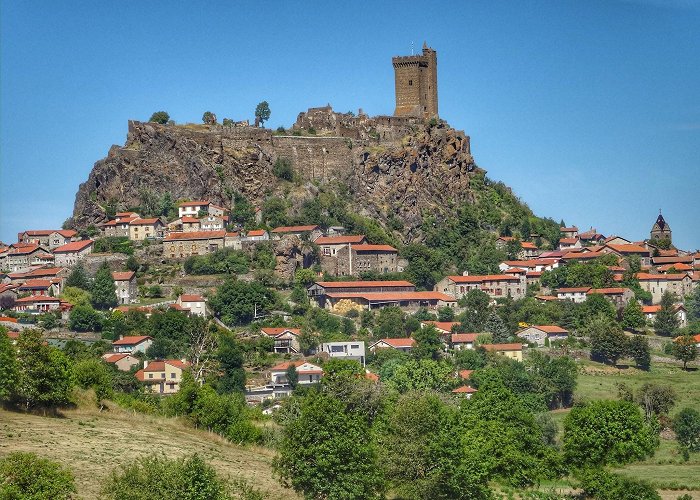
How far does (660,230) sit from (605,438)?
7091 cm

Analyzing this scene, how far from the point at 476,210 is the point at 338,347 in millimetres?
34462

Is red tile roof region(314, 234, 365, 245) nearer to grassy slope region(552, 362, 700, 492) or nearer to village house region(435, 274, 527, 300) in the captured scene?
village house region(435, 274, 527, 300)

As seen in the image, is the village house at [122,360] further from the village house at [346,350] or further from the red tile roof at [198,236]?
the red tile roof at [198,236]

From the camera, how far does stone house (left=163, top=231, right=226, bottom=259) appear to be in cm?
10569

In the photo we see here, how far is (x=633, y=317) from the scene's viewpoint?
331ft

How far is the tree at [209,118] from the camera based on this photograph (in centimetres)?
12100

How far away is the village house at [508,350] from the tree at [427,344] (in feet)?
11.3

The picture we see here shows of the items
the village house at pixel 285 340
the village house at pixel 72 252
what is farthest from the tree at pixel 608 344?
the village house at pixel 72 252

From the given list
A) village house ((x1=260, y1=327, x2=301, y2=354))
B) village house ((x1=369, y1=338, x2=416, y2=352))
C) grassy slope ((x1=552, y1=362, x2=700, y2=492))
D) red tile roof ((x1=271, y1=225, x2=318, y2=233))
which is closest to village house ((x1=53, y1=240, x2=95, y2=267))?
red tile roof ((x1=271, y1=225, x2=318, y2=233))

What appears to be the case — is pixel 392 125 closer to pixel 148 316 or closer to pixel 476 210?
pixel 476 210

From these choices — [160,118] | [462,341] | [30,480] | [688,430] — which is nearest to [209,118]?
[160,118]

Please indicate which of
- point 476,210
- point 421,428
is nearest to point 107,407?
point 421,428

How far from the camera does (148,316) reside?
94500 millimetres

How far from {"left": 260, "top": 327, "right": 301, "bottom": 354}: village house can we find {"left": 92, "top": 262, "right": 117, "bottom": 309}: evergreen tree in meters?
13.4
